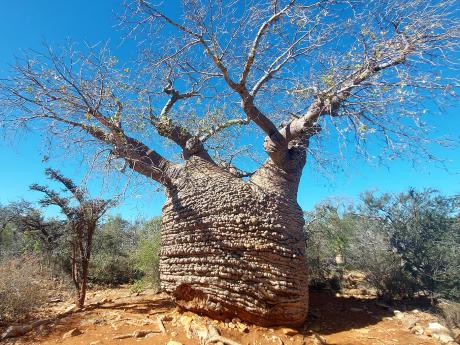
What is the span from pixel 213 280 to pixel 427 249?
4529mm

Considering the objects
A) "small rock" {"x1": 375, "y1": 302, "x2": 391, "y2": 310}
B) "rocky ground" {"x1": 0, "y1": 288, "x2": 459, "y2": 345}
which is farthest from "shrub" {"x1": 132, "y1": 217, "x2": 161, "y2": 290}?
"small rock" {"x1": 375, "y1": 302, "x2": 391, "y2": 310}

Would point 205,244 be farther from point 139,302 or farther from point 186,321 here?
point 139,302

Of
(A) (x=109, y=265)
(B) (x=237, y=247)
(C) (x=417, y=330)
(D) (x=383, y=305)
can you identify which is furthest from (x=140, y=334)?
(A) (x=109, y=265)

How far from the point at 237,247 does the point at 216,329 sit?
106 cm

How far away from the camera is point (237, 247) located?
4320 mm

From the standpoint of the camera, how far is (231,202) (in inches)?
181

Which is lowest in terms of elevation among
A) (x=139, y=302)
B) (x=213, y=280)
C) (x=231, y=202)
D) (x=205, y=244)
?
(x=139, y=302)

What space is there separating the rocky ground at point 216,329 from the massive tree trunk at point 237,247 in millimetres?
271

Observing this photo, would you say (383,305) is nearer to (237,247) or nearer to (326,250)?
(326,250)

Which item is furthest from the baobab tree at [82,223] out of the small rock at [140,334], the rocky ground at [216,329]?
the small rock at [140,334]

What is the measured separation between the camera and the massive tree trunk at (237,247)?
13.6 ft

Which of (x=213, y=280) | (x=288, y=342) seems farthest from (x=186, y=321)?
(x=288, y=342)

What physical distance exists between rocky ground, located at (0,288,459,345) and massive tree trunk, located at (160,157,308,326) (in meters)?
0.27

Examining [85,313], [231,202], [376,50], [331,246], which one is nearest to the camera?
[376,50]
